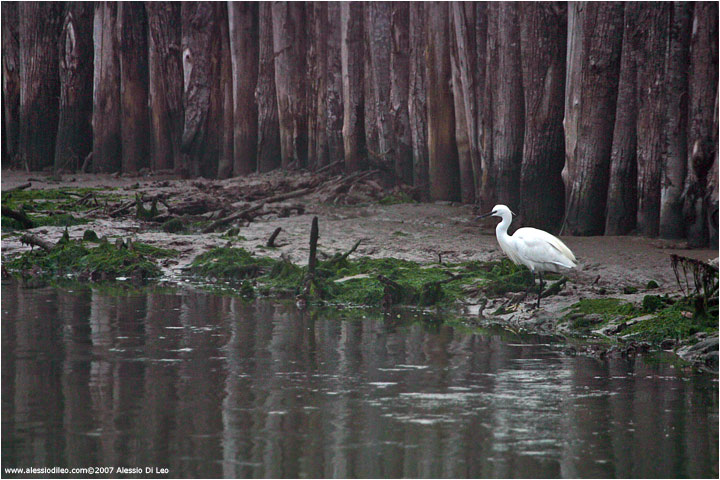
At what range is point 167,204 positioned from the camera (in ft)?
44.4

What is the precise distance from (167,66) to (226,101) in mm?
1203

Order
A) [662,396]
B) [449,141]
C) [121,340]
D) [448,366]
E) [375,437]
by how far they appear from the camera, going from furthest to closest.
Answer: [449,141] → [121,340] → [448,366] → [662,396] → [375,437]

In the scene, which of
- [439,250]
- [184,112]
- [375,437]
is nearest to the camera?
[375,437]

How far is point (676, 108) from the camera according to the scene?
30.6 ft

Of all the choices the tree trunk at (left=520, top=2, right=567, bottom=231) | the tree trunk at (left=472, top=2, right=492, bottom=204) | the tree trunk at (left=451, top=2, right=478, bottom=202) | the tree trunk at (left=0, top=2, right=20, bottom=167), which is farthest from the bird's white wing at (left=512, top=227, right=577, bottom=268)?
the tree trunk at (left=0, top=2, right=20, bottom=167)

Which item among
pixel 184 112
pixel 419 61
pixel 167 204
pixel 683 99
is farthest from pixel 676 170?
pixel 184 112

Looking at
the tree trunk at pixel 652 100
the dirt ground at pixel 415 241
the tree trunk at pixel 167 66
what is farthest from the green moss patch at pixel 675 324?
the tree trunk at pixel 167 66

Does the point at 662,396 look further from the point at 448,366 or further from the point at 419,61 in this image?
the point at 419,61

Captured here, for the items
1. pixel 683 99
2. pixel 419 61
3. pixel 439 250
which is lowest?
pixel 439 250

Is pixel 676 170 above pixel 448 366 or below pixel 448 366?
above

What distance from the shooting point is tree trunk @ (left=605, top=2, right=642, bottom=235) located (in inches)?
380

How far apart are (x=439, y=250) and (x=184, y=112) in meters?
7.47

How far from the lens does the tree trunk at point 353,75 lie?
1426 cm

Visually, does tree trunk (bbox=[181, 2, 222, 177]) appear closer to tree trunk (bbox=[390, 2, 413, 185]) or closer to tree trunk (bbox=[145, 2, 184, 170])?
tree trunk (bbox=[145, 2, 184, 170])
